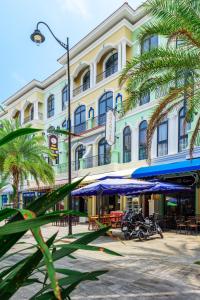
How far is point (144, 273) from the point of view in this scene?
861 centimetres

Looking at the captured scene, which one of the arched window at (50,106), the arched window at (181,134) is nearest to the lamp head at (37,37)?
the arched window at (181,134)

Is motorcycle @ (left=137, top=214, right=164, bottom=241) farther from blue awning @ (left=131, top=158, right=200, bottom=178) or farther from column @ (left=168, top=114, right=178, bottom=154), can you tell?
column @ (left=168, top=114, right=178, bottom=154)

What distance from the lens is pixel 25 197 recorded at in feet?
124

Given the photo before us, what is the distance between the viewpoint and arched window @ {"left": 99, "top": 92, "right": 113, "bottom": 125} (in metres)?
26.2

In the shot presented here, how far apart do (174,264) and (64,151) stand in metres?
23.6

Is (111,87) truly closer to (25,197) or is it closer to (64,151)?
(64,151)

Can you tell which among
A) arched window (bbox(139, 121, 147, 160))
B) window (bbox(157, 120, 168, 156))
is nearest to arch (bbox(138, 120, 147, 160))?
arched window (bbox(139, 121, 147, 160))

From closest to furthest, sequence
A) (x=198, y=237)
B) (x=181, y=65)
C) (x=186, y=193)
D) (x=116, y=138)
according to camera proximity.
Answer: (x=181, y=65)
(x=198, y=237)
(x=186, y=193)
(x=116, y=138)

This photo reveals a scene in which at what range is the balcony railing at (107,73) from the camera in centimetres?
2640

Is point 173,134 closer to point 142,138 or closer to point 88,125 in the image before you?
point 142,138

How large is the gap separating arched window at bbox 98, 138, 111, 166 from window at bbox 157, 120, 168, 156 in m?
4.96

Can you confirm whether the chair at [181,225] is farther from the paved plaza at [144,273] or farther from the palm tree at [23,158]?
the palm tree at [23,158]

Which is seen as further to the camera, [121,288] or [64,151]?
[64,151]

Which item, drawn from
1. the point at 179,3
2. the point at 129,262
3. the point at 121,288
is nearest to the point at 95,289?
the point at 121,288
